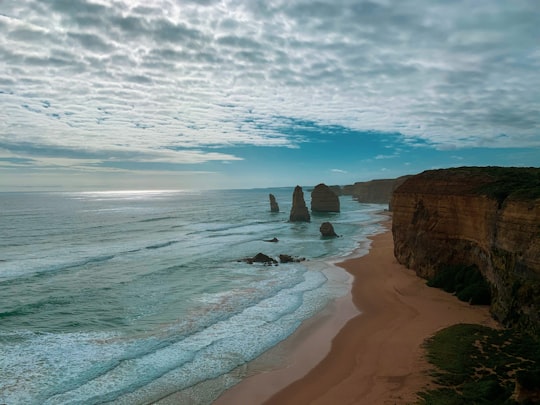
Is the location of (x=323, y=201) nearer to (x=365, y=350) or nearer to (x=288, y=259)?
(x=288, y=259)

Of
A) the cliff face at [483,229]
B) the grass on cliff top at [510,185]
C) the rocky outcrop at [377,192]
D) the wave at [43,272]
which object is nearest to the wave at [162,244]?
the wave at [43,272]

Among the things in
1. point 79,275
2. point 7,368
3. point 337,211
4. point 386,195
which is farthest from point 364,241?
point 386,195

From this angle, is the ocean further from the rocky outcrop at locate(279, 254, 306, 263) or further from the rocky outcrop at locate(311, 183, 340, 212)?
the rocky outcrop at locate(311, 183, 340, 212)

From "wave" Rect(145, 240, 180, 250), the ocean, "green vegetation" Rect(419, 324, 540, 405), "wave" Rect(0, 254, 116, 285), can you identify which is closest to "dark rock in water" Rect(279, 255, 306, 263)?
the ocean

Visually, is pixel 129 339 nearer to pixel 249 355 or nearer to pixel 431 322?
pixel 249 355

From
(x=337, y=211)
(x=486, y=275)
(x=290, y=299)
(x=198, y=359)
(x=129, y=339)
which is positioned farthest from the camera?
(x=337, y=211)
